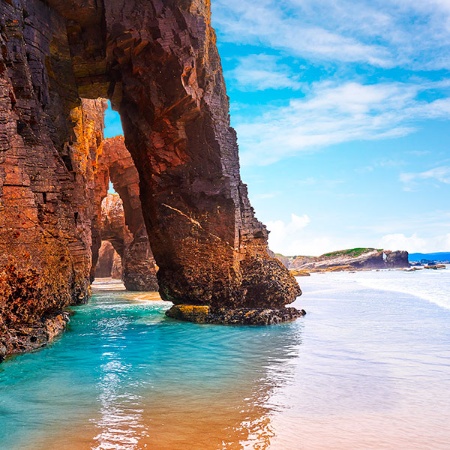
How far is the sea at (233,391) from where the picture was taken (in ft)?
19.3

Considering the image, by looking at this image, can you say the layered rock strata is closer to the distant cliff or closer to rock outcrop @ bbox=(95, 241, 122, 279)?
rock outcrop @ bbox=(95, 241, 122, 279)

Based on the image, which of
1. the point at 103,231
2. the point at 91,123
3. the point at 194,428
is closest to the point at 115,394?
the point at 194,428

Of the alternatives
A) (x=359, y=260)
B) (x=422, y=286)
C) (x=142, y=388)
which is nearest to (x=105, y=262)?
(x=422, y=286)

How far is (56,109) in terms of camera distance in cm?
1702

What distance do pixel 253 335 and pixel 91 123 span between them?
18.7 m

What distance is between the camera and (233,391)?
791cm

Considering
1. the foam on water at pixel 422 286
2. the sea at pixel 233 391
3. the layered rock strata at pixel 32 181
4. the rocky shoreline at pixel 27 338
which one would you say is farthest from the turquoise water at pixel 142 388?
the foam on water at pixel 422 286

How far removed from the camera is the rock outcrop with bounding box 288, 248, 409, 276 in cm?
8731

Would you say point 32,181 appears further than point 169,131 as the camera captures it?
No

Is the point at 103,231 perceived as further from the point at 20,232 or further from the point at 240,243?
the point at 20,232

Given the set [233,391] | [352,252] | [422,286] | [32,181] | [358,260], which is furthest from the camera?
[352,252]

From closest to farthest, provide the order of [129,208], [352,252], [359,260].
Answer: [129,208] → [359,260] → [352,252]

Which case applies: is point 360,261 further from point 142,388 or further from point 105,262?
point 142,388

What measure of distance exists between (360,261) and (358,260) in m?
0.67
